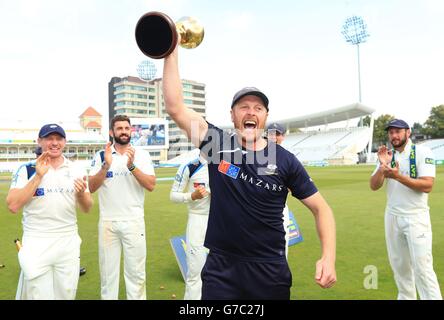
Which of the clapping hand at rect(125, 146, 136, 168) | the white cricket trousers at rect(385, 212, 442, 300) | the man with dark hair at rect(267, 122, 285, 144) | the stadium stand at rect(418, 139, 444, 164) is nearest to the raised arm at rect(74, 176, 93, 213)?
the clapping hand at rect(125, 146, 136, 168)

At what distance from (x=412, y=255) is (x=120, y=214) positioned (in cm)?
355

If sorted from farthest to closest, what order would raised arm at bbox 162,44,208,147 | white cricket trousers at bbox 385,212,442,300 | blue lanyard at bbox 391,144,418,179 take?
blue lanyard at bbox 391,144,418,179 → white cricket trousers at bbox 385,212,442,300 → raised arm at bbox 162,44,208,147

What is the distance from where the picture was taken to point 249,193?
277 centimetres

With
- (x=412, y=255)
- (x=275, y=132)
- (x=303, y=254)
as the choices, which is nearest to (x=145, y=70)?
(x=303, y=254)

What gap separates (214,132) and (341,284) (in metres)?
3.87

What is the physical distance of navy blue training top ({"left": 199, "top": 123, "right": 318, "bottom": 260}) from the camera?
277 centimetres

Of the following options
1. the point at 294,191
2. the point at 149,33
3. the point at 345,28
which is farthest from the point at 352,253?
the point at 345,28

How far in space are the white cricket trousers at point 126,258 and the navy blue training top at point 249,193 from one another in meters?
2.20

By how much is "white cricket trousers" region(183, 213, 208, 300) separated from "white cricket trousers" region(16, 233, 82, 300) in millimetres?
1381

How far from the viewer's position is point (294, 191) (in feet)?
9.42

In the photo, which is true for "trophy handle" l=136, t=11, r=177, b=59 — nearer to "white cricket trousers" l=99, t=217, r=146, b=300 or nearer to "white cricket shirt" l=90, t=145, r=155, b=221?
"white cricket shirt" l=90, t=145, r=155, b=221

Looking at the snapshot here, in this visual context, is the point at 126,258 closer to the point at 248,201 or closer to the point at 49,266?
the point at 49,266

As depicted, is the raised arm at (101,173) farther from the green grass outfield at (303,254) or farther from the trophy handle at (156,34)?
the trophy handle at (156,34)

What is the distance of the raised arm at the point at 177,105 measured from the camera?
2.59 m
